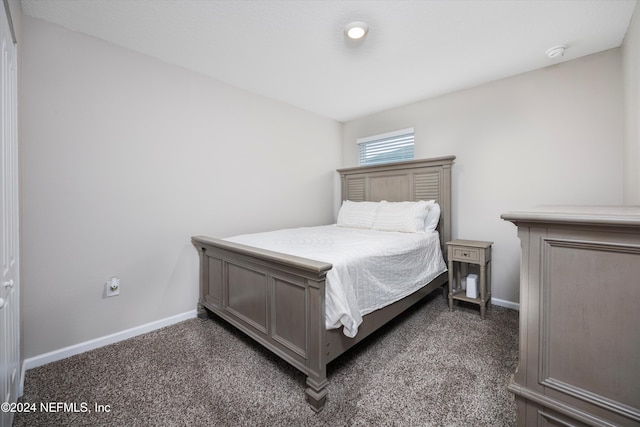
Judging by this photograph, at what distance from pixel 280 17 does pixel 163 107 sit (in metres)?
1.32

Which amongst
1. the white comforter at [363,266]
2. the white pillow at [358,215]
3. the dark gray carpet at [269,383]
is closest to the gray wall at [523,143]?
the white comforter at [363,266]

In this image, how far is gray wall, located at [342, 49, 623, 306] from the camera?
7.37 ft

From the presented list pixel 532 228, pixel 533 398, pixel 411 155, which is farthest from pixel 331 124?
pixel 533 398

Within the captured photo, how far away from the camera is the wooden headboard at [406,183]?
3.01 m

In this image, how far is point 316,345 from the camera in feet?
4.78

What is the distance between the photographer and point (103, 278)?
2.09 m

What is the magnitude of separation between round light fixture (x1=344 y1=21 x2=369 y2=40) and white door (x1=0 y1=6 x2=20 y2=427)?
72.5 inches

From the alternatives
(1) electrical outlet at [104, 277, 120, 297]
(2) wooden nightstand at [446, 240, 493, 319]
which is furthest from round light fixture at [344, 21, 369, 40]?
(1) electrical outlet at [104, 277, 120, 297]

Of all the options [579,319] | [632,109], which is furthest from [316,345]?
[632,109]

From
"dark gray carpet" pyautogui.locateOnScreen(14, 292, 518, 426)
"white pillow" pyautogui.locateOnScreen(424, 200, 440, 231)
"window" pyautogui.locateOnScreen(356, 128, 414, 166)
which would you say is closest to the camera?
"dark gray carpet" pyautogui.locateOnScreen(14, 292, 518, 426)

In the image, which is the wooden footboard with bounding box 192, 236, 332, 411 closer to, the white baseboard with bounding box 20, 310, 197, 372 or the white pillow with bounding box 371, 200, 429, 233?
the white baseboard with bounding box 20, 310, 197, 372

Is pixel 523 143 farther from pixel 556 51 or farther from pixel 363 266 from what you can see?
pixel 363 266

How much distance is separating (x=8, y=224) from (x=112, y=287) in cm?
99

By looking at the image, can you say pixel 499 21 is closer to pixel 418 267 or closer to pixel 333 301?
pixel 418 267
